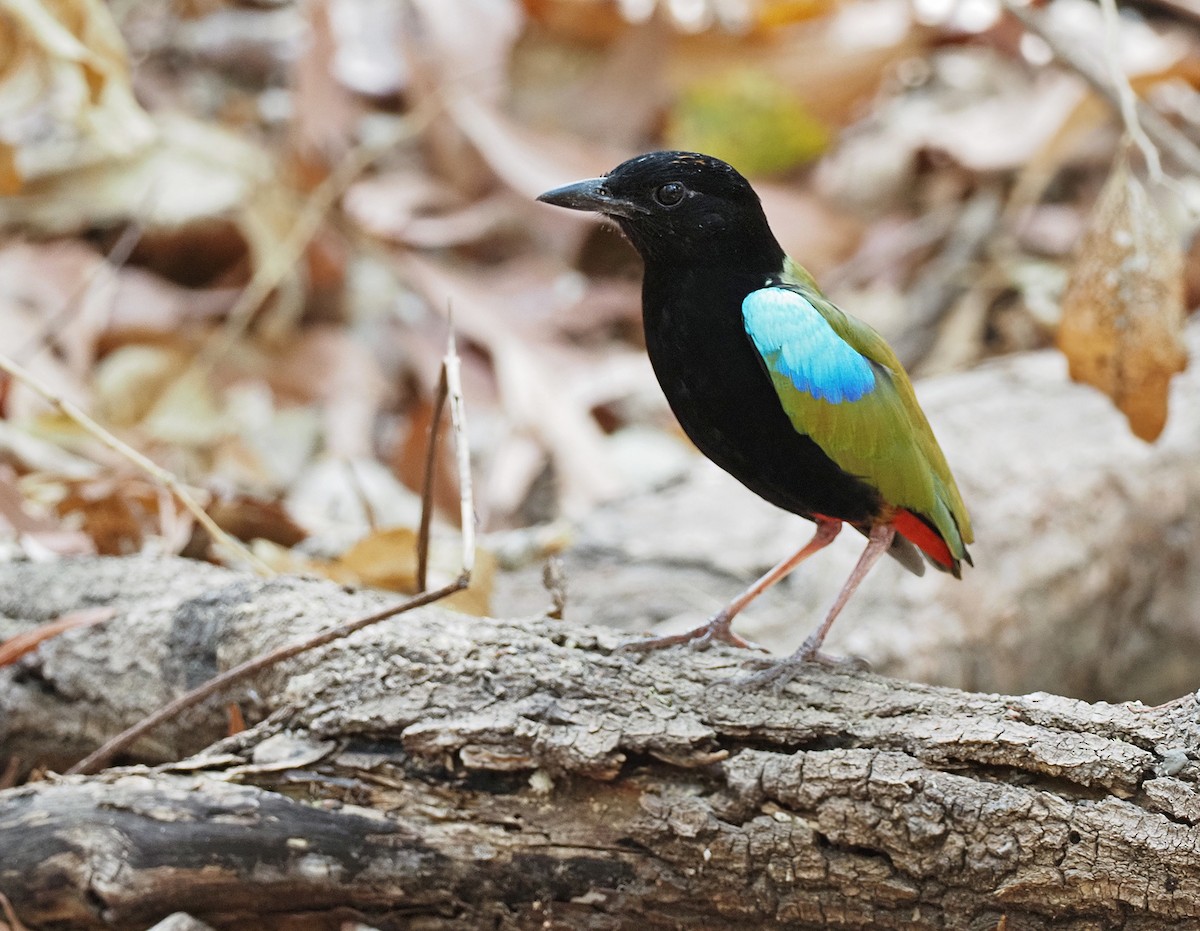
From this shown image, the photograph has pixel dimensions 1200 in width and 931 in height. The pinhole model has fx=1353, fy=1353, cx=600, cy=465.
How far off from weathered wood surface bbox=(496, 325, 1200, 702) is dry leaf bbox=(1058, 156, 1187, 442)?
1.05 meters

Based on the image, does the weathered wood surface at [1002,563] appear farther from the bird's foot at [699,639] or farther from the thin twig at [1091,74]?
the thin twig at [1091,74]

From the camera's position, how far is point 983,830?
2.29 m

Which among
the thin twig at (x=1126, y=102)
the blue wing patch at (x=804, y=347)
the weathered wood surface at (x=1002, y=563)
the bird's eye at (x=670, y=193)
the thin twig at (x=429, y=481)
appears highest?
the thin twig at (x=1126, y=102)

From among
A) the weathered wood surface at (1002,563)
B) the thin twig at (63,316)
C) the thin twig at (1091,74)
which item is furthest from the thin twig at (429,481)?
the thin twig at (1091,74)

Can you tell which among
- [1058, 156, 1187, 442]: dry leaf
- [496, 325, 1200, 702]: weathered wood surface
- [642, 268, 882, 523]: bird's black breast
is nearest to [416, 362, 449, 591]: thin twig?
[642, 268, 882, 523]: bird's black breast

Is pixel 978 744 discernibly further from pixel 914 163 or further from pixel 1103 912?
pixel 914 163

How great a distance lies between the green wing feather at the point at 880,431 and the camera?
110 inches

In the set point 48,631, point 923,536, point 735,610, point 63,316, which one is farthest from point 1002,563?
point 63,316

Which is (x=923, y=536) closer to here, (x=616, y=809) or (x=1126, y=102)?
(x=616, y=809)

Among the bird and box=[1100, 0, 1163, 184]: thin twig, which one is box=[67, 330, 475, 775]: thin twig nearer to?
the bird

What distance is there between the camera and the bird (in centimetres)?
280

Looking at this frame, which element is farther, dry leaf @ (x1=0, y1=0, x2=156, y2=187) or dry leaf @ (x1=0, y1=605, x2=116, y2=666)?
dry leaf @ (x1=0, y1=0, x2=156, y2=187)

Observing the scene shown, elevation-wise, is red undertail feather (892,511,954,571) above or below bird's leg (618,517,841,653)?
above

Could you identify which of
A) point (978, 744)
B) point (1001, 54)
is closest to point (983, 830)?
point (978, 744)
